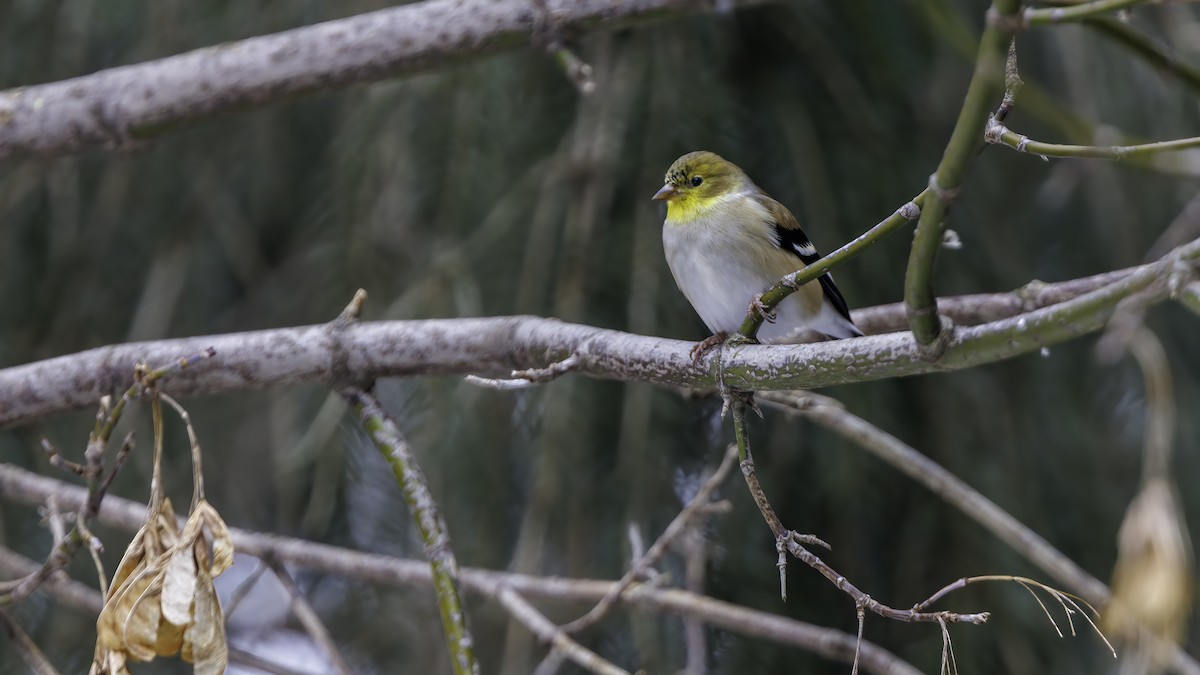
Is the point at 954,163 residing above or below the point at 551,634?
above

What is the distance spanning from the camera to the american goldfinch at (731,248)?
7.14 ft

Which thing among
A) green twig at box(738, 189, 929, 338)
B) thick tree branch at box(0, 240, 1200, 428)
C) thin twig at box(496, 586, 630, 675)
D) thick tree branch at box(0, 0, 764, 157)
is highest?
thick tree branch at box(0, 0, 764, 157)

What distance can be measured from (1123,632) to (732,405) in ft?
2.24

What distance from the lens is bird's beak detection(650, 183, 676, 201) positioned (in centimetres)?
219

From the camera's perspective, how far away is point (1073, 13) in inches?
32.9

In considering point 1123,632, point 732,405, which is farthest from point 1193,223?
point 1123,632

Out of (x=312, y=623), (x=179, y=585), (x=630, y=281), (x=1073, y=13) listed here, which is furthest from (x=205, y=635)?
(x=630, y=281)

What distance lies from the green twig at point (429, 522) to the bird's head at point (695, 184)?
2.72ft

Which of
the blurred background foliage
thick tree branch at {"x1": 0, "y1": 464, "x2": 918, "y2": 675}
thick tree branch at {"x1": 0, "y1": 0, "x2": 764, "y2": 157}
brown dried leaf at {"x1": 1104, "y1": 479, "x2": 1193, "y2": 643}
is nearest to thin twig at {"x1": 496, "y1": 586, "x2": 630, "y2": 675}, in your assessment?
thick tree branch at {"x1": 0, "y1": 464, "x2": 918, "y2": 675}

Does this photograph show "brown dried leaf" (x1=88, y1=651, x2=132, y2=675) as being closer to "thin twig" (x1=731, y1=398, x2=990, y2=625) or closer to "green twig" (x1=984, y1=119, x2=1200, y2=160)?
"thin twig" (x1=731, y1=398, x2=990, y2=625)

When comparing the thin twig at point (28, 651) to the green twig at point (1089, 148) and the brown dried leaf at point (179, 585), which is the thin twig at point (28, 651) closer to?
the brown dried leaf at point (179, 585)

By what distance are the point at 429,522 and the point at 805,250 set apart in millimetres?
1240

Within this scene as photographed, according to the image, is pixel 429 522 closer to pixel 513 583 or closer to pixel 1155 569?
pixel 513 583

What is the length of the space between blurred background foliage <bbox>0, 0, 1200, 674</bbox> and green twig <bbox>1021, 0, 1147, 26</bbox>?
122 cm
